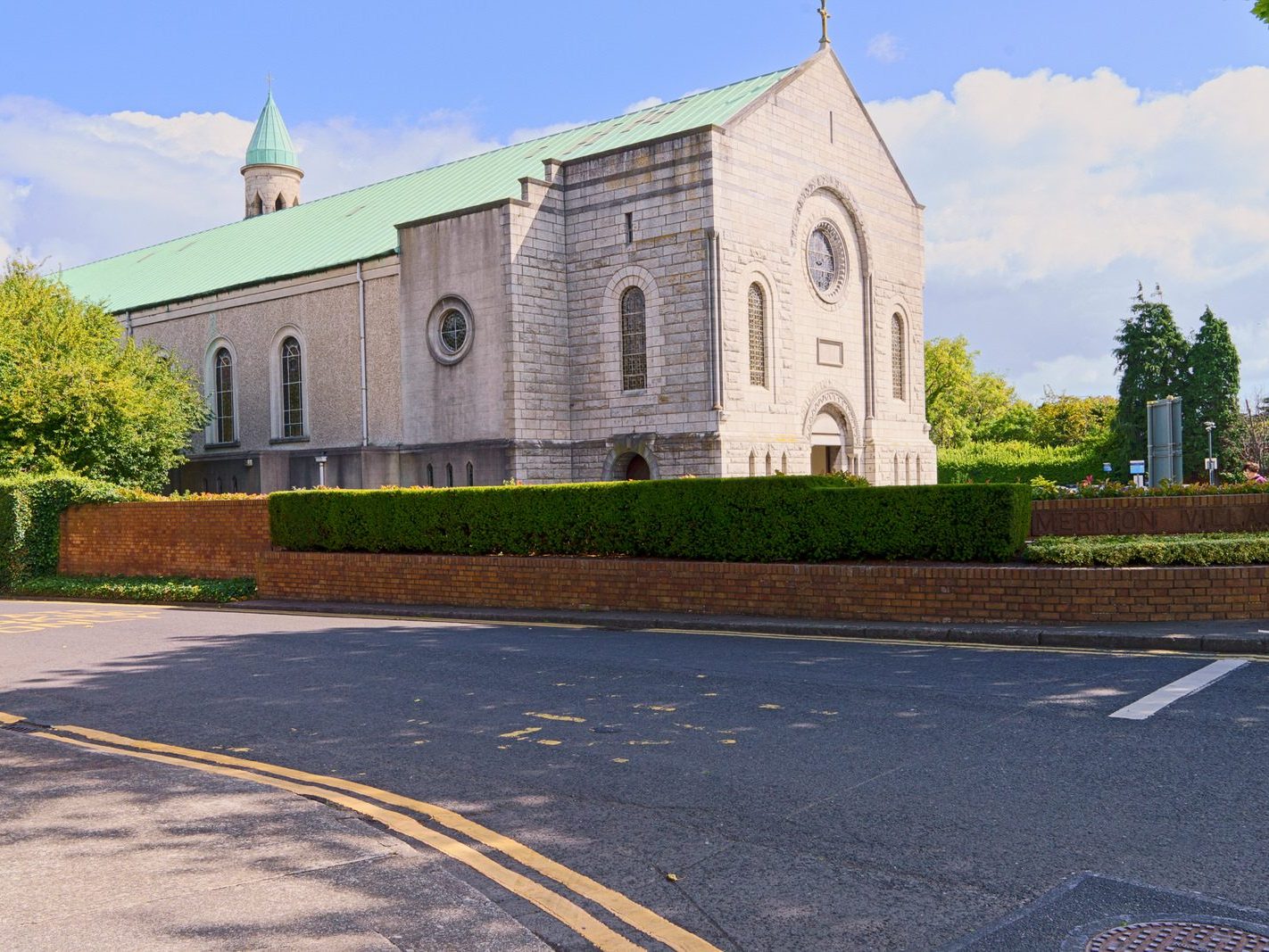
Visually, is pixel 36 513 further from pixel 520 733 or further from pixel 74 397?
pixel 520 733

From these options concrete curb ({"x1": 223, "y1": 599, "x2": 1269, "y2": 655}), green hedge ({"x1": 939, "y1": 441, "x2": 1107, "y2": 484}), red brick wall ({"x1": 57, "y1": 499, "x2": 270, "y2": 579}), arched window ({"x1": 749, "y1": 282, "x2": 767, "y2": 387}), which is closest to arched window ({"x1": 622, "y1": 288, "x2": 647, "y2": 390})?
arched window ({"x1": 749, "y1": 282, "x2": 767, "y2": 387})

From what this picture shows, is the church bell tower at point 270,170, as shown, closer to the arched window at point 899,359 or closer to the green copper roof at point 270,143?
the green copper roof at point 270,143

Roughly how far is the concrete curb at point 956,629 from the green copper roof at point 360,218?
1912 centimetres

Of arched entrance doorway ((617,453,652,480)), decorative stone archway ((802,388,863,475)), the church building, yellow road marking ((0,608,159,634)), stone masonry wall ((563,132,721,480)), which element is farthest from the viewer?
decorative stone archway ((802,388,863,475))

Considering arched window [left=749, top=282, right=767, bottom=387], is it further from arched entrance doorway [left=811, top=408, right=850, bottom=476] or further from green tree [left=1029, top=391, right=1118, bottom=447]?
green tree [left=1029, top=391, right=1118, bottom=447]

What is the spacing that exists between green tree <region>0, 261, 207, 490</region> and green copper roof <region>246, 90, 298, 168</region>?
2681 centimetres

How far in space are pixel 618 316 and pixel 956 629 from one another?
68.4ft

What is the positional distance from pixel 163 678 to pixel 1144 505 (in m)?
13.0

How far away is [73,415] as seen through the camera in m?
28.2

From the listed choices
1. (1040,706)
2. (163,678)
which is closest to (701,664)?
(1040,706)

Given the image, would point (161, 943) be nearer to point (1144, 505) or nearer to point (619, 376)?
point (1144, 505)

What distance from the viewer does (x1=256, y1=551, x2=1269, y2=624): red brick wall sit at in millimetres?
11344

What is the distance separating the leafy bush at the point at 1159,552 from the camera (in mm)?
11781

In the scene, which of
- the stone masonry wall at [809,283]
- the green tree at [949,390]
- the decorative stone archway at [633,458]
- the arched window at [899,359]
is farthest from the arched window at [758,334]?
the green tree at [949,390]
